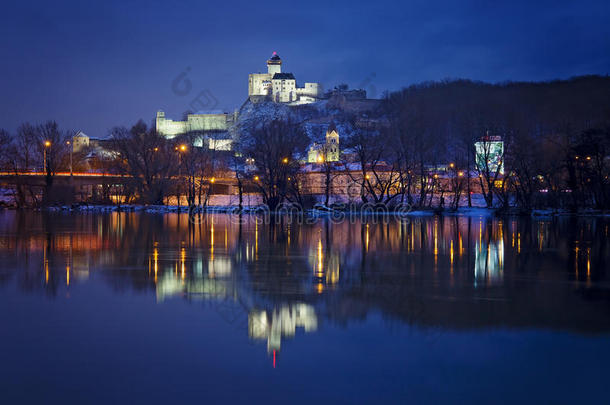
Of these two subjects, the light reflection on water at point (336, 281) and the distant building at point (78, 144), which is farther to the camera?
the distant building at point (78, 144)

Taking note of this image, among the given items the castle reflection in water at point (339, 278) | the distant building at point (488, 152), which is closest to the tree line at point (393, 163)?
the distant building at point (488, 152)

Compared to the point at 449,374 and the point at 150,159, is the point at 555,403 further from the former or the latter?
the point at 150,159

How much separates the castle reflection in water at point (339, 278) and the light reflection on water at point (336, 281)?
2 centimetres

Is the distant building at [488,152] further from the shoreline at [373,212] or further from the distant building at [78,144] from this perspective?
the distant building at [78,144]

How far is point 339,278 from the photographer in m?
11.9

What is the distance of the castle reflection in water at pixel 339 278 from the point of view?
8234 mm

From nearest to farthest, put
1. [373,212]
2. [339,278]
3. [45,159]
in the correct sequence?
[339,278] → [373,212] → [45,159]

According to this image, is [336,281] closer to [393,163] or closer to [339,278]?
[339,278]

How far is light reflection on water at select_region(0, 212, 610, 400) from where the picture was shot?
8023mm

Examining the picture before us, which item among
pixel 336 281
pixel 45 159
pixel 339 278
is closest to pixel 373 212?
pixel 339 278

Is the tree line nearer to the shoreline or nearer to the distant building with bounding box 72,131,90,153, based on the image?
the shoreline

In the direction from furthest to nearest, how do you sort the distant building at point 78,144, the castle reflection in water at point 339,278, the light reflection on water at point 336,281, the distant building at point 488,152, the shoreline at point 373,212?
the distant building at point 78,144 < the distant building at point 488,152 < the shoreline at point 373,212 < the castle reflection in water at point 339,278 < the light reflection on water at point 336,281

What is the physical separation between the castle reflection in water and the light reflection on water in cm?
2

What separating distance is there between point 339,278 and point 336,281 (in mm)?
446
